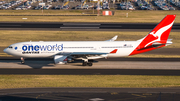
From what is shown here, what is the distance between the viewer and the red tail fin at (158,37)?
4600cm

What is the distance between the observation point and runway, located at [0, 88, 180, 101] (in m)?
29.0

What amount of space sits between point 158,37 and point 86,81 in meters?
18.3

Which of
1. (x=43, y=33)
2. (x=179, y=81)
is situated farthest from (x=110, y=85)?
(x=43, y=33)

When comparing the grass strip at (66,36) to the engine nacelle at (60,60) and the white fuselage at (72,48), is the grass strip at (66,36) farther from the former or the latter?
the engine nacelle at (60,60)

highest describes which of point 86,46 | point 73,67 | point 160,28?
point 160,28

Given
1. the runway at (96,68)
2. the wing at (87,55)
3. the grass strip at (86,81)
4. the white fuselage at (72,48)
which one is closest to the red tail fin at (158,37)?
the white fuselage at (72,48)

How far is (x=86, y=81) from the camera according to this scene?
36.0 m

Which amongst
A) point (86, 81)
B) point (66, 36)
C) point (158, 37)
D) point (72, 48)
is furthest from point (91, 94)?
point (66, 36)

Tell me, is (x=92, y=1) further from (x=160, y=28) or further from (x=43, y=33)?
(x=160, y=28)

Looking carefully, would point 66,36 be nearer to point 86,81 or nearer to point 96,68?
point 96,68

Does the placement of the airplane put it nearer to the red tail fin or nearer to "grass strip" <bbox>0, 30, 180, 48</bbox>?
the red tail fin

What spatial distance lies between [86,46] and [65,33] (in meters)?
32.5

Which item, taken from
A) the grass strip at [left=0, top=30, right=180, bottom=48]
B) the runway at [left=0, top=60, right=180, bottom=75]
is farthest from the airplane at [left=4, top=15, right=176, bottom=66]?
the grass strip at [left=0, top=30, right=180, bottom=48]

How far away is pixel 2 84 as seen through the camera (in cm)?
3462
